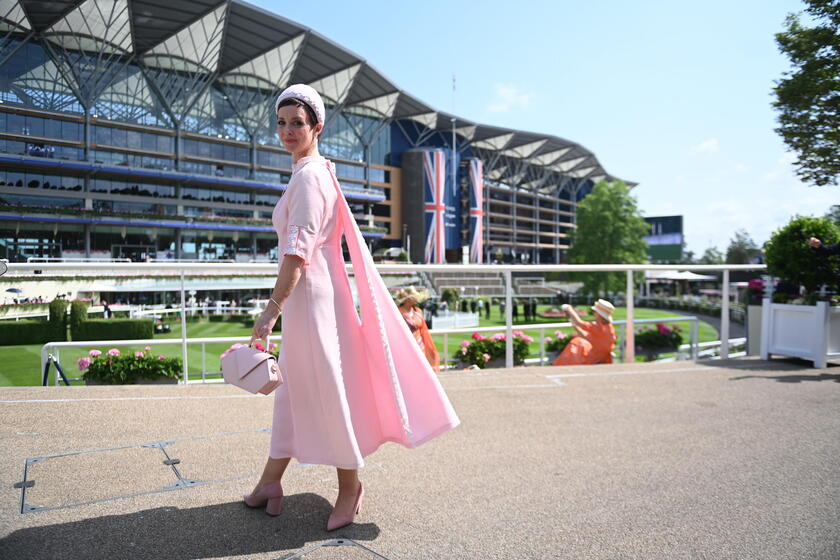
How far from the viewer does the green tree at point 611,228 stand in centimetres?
4116

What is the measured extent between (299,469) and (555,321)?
13.6ft

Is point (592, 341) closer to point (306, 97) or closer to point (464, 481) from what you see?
point (464, 481)

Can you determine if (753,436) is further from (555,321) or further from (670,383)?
(555,321)

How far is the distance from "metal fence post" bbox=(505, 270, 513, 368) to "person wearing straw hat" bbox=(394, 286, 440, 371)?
32.0 inches

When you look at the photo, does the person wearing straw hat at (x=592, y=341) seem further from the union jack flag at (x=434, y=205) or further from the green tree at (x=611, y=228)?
the union jack flag at (x=434, y=205)

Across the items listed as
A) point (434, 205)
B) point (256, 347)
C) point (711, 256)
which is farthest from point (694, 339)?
point (711, 256)

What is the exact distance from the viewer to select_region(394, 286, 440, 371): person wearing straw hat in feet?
15.5

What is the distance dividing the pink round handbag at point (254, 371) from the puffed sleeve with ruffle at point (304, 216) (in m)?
0.36

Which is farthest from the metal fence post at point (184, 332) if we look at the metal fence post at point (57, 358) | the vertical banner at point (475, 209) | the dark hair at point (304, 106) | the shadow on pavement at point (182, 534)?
the vertical banner at point (475, 209)

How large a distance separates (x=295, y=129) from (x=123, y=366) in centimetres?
329

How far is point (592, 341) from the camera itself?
568cm

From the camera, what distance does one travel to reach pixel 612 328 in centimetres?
573

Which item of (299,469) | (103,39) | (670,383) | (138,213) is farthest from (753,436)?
(103,39)

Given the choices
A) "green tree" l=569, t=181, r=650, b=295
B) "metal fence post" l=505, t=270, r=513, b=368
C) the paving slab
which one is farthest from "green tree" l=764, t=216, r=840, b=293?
"green tree" l=569, t=181, r=650, b=295
